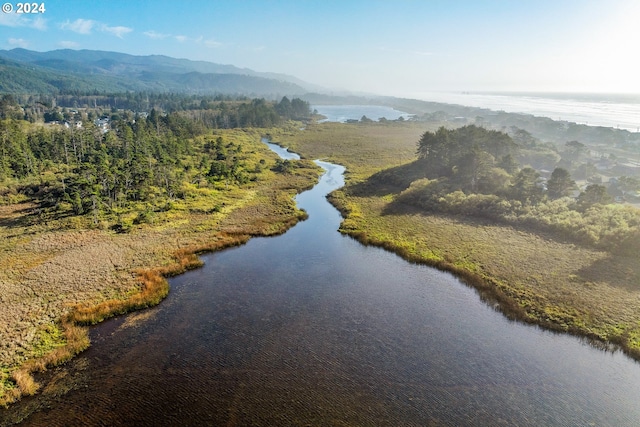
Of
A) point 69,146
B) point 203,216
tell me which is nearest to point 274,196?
point 203,216

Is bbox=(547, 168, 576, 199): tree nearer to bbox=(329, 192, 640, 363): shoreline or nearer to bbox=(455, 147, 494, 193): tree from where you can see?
bbox=(455, 147, 494, 193): tree

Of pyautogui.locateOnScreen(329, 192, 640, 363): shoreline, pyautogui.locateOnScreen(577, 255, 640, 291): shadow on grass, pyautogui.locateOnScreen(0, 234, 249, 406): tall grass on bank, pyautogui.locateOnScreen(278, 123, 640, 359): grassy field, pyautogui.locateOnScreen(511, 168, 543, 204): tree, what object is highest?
pyautogui.locateOnScreen(511, 168, 543, 204): tree

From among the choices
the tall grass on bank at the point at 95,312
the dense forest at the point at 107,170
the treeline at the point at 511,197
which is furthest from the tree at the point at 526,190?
the dense forest at the point at 107,170

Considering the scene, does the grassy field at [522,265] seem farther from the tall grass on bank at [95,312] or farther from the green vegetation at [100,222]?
the tall grass on bank at [95,312]

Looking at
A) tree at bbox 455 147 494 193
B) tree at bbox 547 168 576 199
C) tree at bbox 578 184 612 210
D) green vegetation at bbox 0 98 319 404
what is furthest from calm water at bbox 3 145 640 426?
tree at bbox 547 168 576 199

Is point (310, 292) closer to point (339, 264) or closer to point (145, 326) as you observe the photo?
point (339, 264)
